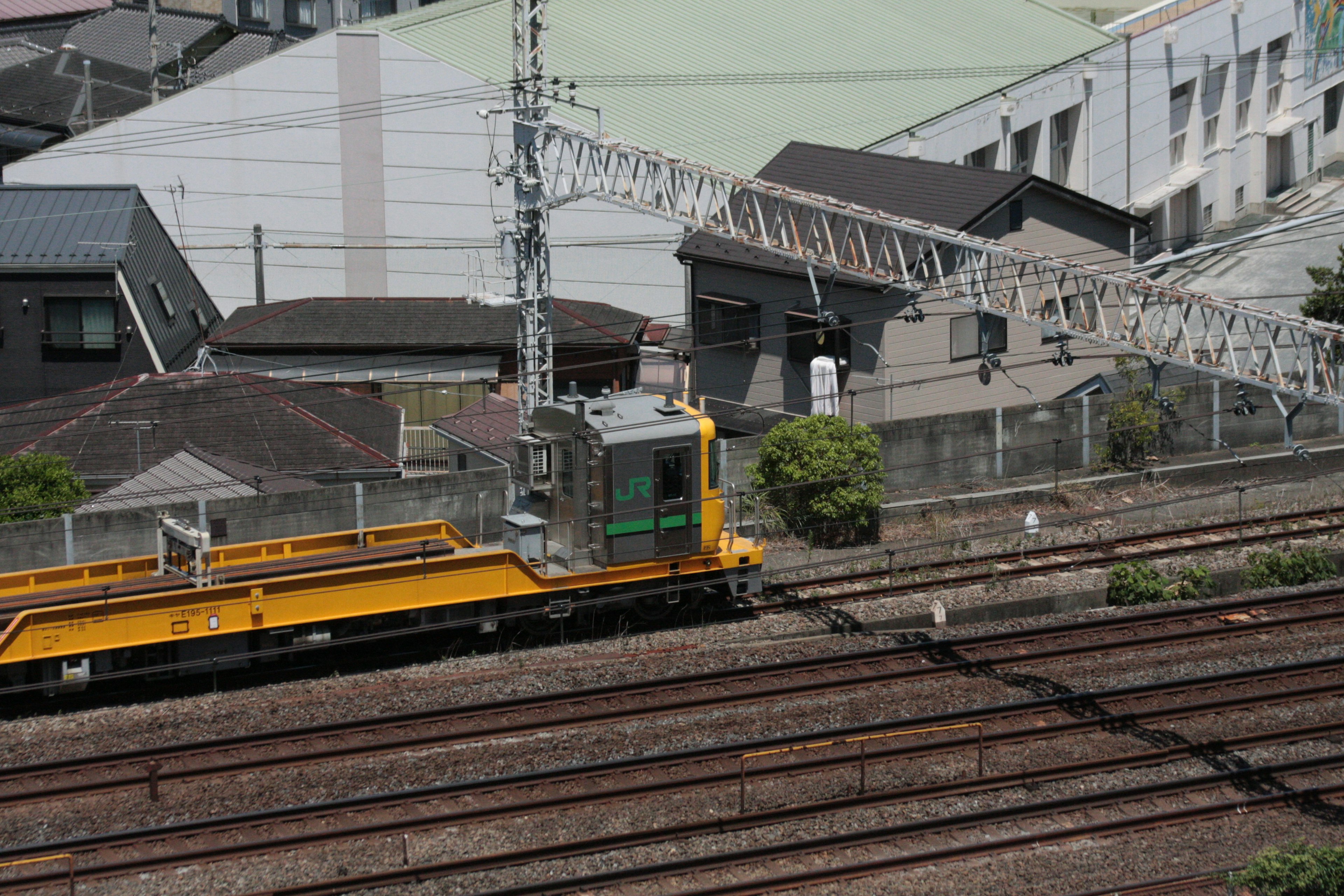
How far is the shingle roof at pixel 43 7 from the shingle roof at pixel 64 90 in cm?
1556

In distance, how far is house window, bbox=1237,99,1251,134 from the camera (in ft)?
153

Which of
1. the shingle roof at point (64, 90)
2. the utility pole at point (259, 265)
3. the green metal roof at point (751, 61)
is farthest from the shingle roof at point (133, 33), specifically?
the utility pole at point (259, 265)

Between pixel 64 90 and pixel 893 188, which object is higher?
pixel 64 90

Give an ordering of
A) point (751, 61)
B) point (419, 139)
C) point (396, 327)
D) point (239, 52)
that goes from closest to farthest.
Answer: point (396, 327) → point (419, 139) → point (751, 61) → point (239, 52)

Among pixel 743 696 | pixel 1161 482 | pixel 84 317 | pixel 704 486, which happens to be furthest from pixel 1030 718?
pixel 84 317

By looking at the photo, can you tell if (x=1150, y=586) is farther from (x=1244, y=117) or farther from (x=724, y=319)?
(x=1244, y=117)

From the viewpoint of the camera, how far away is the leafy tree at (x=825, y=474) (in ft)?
76.0

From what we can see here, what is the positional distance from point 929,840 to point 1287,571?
10.2 m

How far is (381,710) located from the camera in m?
16.0

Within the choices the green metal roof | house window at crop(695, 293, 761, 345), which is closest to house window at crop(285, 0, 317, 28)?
the green metal roof

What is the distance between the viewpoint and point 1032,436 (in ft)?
87.1

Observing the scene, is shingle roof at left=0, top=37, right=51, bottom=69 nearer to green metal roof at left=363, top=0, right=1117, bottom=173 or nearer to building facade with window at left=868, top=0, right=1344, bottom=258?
green metal roof at left=363, top=0, right=1117, bottom=173

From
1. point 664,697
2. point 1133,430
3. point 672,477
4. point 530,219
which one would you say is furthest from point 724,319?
point 664,697

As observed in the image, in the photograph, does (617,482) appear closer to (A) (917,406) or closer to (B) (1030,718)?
(B) (1030,718)
